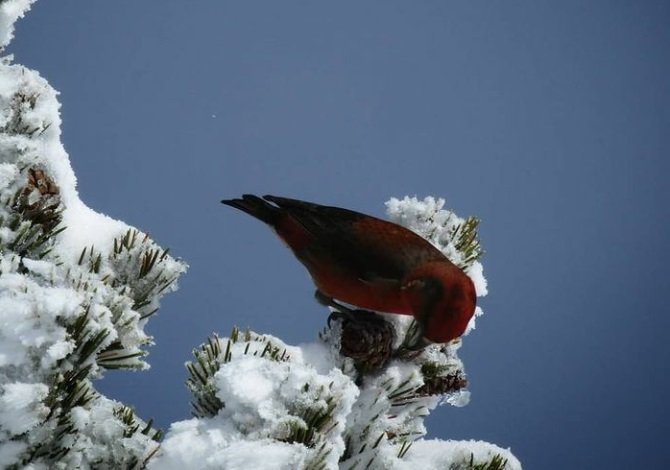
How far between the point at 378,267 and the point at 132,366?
808 mm

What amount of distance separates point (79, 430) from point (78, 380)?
9 cm

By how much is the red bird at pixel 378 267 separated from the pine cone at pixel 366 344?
0.10m

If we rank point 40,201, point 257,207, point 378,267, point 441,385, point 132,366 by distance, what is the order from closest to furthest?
point 132,366, point 40,201, point 441,385, point 378,267, point 257,207

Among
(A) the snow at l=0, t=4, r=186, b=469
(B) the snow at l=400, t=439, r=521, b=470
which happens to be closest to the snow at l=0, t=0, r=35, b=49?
(A) the snow at l=0, t=4, r=186, b=469

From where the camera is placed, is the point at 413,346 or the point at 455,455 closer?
the point at 455,455

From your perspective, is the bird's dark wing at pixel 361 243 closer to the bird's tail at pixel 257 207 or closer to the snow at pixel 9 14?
the bird's tail at pixel 257 207

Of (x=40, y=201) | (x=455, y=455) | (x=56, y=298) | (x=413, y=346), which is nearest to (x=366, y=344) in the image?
(x=413, y=346)

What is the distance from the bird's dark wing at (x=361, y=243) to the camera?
63.1 inches

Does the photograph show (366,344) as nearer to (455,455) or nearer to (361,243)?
(455,455)

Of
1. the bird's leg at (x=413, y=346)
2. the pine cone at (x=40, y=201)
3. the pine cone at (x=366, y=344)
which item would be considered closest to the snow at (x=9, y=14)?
the pine cone at (x=40, y=201)

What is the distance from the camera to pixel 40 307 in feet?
2.83

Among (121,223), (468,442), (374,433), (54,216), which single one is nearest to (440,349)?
(468,442)

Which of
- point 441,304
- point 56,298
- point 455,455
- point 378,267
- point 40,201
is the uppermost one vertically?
point 378,267

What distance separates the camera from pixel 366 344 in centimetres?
129
